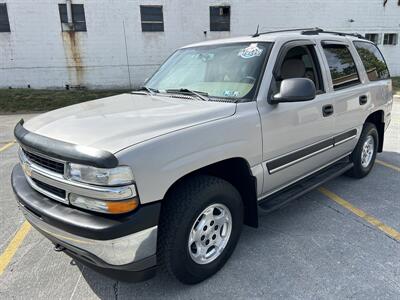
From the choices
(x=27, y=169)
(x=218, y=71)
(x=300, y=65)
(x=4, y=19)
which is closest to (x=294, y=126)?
(x=300, y=65)

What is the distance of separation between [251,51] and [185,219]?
69.4 inches

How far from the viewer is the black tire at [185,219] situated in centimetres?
229

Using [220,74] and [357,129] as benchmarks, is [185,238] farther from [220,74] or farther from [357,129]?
[357,129]

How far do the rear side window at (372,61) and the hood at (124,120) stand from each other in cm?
281

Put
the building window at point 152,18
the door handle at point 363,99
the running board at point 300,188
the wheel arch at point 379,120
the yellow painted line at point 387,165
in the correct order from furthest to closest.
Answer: the building window at point 152,18, the yellow painted line at point 387,165, the wheel arch at point 379,120, the door handle at point 363,99, the running board at point 300,188

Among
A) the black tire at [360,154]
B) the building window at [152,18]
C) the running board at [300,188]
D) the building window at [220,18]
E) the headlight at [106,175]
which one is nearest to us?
the headlight at [106,175]

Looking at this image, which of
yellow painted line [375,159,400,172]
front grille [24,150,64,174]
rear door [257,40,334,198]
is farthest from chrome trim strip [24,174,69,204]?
yellow painted line [375,159,400,172]

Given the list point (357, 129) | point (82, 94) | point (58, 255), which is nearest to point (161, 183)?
point (58, 255)

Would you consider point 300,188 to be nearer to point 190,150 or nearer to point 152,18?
point 190,150

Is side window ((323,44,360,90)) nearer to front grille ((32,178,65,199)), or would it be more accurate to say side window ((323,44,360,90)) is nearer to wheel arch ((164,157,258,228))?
wheel arch ((164,157,258,228))

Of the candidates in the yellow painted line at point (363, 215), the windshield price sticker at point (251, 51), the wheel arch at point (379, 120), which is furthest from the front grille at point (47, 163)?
the wheel arch at point (379, 120)

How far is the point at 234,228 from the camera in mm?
2801

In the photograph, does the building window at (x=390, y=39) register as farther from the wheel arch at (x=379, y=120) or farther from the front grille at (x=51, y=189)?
the front grille at (x=51, y=189)

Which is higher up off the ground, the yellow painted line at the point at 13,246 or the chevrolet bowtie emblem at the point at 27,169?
the chevrolet bowtie emblem at the point at 27,169
